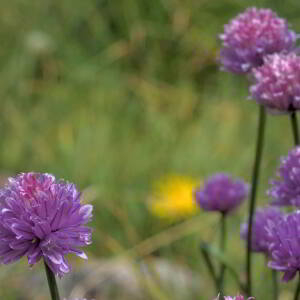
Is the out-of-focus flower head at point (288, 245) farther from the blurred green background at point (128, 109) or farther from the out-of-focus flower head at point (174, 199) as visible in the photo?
the out-of-focus flower head at point (174, 199)

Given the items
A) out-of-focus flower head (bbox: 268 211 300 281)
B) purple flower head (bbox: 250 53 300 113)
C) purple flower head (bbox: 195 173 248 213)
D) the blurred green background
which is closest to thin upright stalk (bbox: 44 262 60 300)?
out-of-focus flower head (bbox: 268 211 300 281)

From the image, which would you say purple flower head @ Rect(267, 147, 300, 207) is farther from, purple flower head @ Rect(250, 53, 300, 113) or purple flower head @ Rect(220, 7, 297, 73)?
purple flower head @ Rect(220, 7, 297, 73)

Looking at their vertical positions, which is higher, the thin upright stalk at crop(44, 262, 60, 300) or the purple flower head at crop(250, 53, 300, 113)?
the purple flower head at crop(250, 53, 300, 113)

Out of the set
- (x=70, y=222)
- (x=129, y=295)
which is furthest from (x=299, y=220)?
(x=129, y=295)

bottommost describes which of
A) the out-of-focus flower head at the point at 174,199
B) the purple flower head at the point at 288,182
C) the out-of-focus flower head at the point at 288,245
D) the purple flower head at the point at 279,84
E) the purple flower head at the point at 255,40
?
the out-of-focus flower head at the point at 174,199

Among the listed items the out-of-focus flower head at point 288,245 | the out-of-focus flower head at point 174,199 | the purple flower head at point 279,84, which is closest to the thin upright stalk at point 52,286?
the out-of-focus flower head at point 288,245

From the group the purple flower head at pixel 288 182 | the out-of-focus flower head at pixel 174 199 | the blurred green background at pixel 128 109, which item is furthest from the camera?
the blurred green background at pixel 128 109

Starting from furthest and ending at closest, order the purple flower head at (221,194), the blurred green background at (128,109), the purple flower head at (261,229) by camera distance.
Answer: the blurred green background at (128,109) → the purple flower head at (221,194) → the purple flower head at (261,229)
